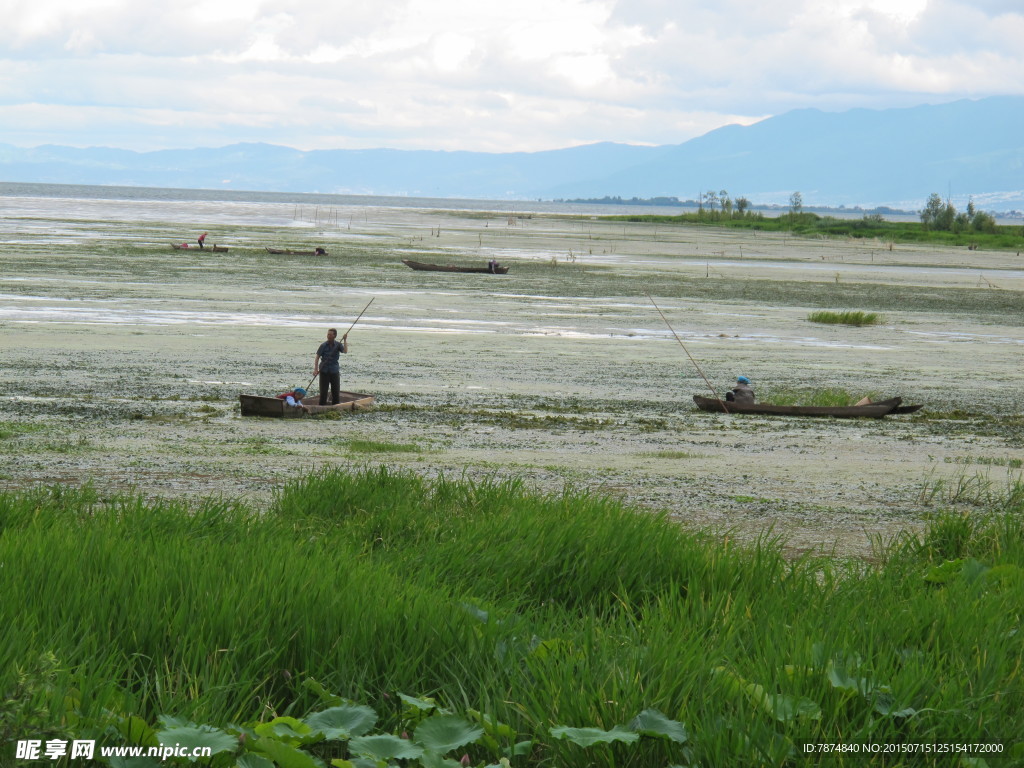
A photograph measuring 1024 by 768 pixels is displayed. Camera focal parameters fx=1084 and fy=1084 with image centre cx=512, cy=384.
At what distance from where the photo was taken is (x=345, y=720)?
3.95m

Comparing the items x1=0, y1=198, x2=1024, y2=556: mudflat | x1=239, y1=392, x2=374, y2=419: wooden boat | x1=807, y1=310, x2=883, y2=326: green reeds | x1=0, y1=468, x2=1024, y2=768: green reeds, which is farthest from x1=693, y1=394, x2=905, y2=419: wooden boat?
x1=807, y1=310, x2=883, y2=326: green reeds

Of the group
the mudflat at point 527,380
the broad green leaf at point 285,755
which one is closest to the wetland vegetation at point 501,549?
the broad green leaf at point 285,755

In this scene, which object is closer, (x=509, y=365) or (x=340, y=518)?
(x=340, y=518)

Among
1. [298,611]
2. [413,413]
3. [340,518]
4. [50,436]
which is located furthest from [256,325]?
[298,611]

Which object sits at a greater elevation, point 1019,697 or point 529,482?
point 1019,697

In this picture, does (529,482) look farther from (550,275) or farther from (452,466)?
(550,275)

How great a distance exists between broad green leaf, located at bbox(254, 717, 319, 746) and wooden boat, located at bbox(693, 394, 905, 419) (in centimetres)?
1515

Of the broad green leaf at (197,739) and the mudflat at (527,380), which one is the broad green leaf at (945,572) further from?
the broad green leaf at (197,739)

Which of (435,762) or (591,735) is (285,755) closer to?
(435,762)

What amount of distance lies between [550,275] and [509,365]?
2783 centimetres

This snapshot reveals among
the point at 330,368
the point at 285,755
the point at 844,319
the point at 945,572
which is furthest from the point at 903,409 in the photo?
the point at 844,319

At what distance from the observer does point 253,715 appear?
162 inches

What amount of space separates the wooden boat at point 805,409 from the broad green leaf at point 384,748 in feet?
49.6

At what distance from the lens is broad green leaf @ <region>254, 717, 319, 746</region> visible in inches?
144
